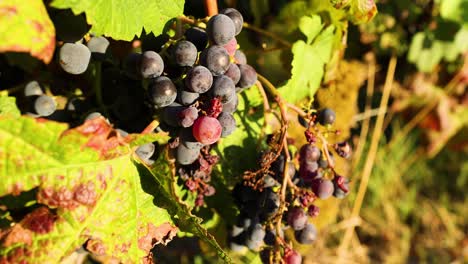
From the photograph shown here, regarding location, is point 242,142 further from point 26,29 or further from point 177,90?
point 26,29

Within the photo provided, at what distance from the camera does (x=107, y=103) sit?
1422mm

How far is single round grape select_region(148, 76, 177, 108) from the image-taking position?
1174 millimetres

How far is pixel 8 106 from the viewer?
132 centimetres

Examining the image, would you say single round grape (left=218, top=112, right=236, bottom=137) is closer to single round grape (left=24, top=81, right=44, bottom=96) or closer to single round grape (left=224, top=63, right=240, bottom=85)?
single round grape (left=224, top=63, right=240, bottom=85)

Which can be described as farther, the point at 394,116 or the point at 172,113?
the point at 394,116

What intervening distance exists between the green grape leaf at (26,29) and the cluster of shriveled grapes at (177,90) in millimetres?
241

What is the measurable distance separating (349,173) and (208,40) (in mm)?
2018

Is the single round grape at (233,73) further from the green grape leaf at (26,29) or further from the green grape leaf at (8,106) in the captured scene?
the green grape leaf at (8,106)

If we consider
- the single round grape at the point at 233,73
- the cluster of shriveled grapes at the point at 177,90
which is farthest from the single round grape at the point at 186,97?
the single round grape at the point at 233,73

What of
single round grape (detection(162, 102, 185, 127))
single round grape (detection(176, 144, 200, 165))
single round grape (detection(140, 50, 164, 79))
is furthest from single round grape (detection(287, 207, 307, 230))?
single round grape (detection(140, 50, 164, 79))

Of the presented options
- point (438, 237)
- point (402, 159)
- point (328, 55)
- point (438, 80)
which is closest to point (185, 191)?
point (328, 55)

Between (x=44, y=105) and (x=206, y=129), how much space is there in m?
0.48

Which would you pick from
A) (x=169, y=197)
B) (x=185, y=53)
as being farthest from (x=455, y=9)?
(x=169, y=197)

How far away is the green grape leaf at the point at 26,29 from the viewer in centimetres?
94
